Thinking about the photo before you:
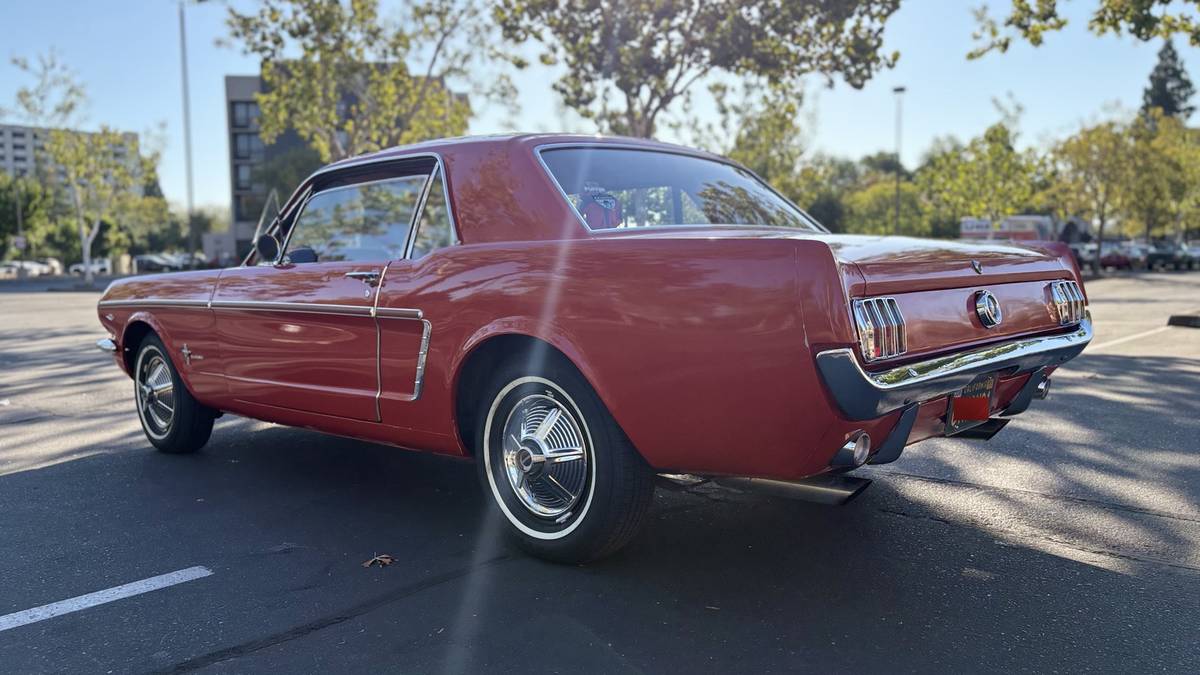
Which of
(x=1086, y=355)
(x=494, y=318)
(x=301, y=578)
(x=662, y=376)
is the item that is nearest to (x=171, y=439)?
(x=301, y=578)

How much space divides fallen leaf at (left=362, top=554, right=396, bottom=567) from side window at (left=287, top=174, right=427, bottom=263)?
134cm

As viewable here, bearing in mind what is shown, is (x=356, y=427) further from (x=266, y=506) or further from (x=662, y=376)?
(x=662, y=376)

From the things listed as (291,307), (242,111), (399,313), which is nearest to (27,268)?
(242,111)

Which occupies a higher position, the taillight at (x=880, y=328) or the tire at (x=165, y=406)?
the taillight at (x=880, y=328)

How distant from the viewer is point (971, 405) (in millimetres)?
3508

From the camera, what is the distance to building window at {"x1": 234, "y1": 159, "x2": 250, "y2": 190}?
241ft

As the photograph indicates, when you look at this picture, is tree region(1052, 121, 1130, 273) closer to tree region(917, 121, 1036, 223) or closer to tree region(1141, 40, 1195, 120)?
tree region(917, 121, 1036, 223)

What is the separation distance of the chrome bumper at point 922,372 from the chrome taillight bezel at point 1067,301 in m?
0.13

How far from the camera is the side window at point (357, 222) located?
4438 mm

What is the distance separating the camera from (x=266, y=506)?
4.41 m


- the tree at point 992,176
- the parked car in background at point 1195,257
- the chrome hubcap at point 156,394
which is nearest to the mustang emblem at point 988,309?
the chrome hubcap at point 156,394

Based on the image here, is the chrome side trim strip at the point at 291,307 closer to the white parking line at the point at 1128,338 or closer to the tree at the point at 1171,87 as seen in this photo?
the white parking line at the point at 1128,338

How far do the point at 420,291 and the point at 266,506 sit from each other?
4.52 feet

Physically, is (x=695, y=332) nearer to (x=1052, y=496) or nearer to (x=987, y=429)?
(x=987, y=429)
